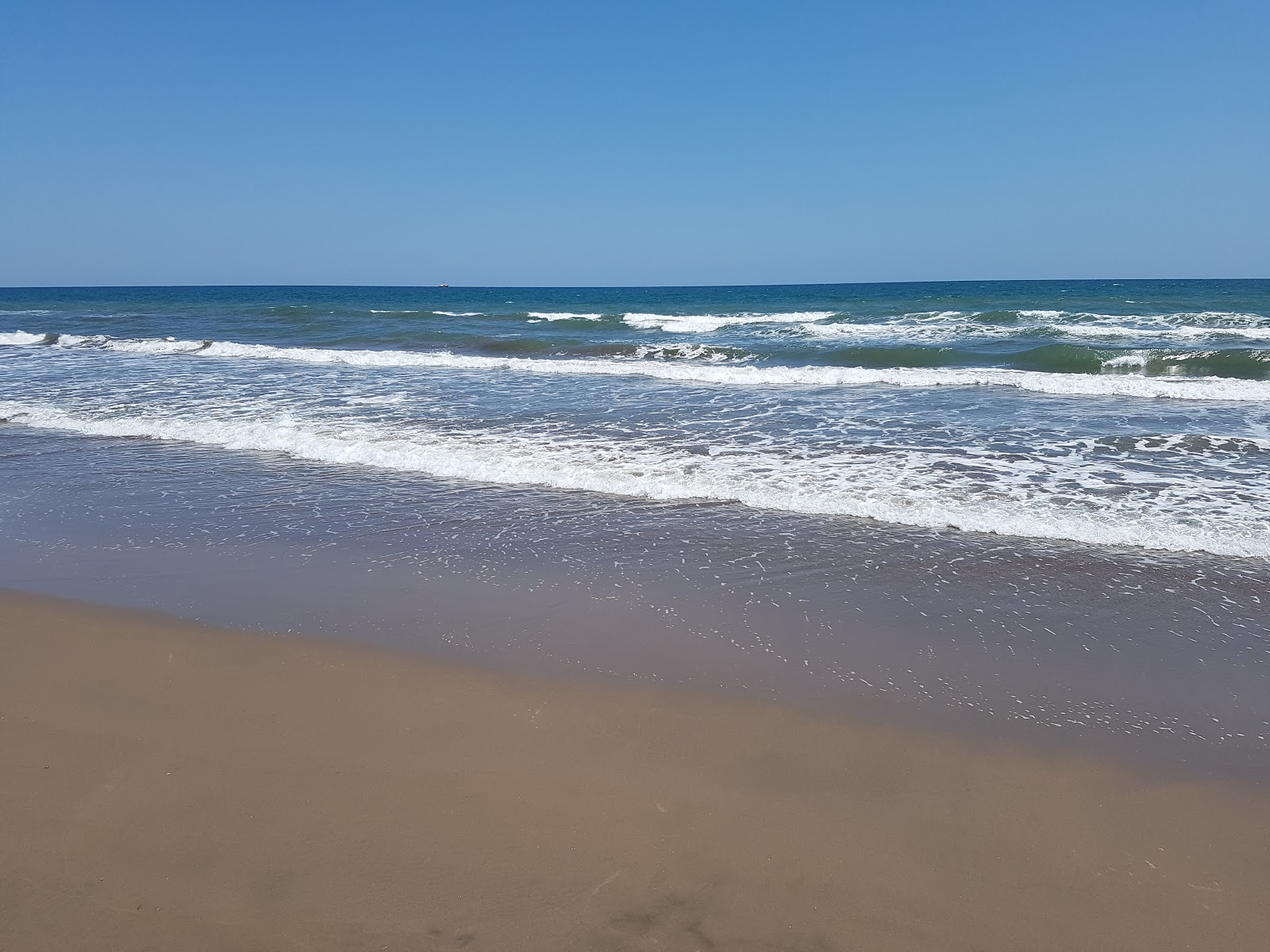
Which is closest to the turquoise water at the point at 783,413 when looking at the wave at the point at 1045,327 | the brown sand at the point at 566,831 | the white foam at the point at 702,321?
the wave at the point at 1045,327

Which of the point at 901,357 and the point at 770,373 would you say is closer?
the point at 770,373

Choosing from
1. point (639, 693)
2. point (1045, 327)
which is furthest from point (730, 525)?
point (1045, 327)

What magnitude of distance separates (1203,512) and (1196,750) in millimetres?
3536

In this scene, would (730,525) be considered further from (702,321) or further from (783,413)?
(702,321)

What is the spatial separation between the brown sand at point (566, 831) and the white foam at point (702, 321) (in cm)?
2421

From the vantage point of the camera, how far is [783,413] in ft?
35.8

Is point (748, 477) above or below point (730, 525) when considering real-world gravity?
above

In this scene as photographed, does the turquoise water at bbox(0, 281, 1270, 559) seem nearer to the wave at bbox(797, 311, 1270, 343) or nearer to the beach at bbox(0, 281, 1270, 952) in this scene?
the beach at bbox(0, 281, 1270, 952)

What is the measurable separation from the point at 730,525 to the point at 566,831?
3.55 meters

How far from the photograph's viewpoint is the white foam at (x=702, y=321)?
28031 mm

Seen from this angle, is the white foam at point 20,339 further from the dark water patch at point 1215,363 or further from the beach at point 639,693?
the dark water patch at point 1215,363

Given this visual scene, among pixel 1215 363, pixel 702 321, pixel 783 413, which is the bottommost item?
pixel 783 413

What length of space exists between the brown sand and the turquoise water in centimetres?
321

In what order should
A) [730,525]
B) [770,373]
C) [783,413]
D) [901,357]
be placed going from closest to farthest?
[730,525] < [783,413] < [770,373] < [901,357]
